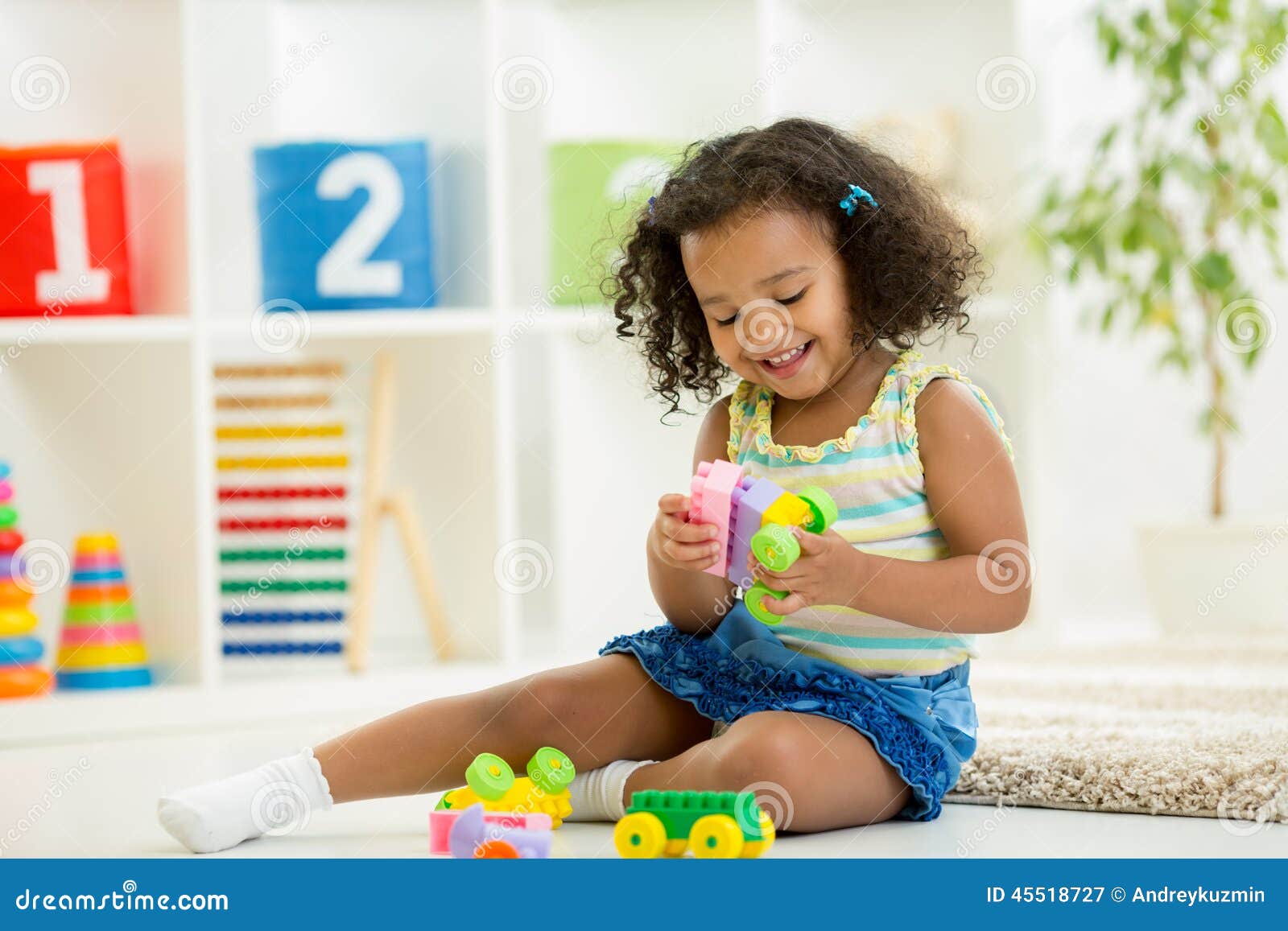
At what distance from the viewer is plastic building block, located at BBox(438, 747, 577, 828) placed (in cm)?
113

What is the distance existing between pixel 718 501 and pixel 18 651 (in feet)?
3.80

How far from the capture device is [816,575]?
1105mm

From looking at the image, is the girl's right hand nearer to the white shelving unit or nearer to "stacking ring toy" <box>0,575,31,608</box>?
the white shelving unit

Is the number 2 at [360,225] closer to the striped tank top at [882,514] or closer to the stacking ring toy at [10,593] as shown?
the stacking ring toy at [10,593]

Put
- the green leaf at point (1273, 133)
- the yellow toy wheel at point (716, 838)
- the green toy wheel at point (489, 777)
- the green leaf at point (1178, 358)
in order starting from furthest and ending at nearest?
the green leaf at point (1178, 358) < the green leaf at point (1273, 133) < the green toy wheel at point (489, 777) < the yellow toy wheel at point (716, 838)

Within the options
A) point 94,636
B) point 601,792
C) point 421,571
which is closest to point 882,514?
point 601,792

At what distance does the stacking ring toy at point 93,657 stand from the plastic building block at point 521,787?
36.0 inches

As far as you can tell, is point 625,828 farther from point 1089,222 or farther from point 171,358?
point 1089,222

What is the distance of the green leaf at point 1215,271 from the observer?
7.71 ft

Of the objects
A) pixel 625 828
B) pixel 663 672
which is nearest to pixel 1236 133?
pixel 663 672

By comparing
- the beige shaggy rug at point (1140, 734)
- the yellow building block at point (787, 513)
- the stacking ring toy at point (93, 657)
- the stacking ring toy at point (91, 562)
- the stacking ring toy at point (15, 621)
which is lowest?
the beige shaggy rug at point (1140, 734)

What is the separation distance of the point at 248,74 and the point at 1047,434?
→ 4.41ft

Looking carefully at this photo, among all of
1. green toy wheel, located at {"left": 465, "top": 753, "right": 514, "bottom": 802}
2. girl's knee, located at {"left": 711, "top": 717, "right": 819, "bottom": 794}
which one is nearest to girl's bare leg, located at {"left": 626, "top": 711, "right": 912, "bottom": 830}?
girl's knee, located at {"left": 711, "top": 717, "right": 819, "bottom": 794}

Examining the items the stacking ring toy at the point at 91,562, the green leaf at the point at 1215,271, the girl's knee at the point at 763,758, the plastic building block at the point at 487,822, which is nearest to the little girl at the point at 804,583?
the girl's knee at the point at 763,758
